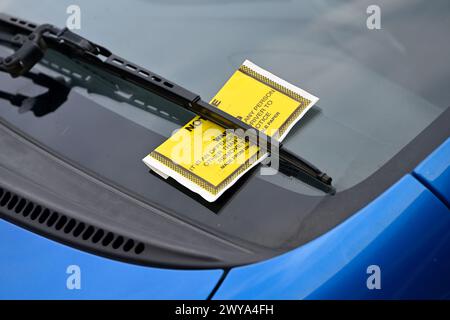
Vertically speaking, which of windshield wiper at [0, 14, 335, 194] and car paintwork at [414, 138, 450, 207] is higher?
windshield wiper at [0, 14, 335, 194]

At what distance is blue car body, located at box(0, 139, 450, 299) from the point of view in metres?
1.40

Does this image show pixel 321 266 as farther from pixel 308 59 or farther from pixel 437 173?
pixel 308 59

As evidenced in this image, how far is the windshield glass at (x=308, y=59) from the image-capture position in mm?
1610

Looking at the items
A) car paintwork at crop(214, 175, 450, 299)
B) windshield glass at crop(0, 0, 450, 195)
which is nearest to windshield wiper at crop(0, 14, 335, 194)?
windshield glass at crop(0, 0, 450, 195)

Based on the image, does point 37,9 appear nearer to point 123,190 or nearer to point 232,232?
point 123,190

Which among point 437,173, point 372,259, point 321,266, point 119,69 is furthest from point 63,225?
point 437,173

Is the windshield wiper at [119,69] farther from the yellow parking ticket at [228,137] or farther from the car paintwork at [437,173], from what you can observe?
Result: the car paintwork at [437,173]

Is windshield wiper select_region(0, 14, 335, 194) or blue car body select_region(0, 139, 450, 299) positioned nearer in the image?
blue car body select_region(0, 139, 450, 299)

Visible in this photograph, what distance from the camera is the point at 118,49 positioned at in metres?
1.80

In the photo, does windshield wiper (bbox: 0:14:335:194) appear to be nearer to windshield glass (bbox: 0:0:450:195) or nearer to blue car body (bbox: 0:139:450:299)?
windshield glass (bbox: 0:0:450:195)

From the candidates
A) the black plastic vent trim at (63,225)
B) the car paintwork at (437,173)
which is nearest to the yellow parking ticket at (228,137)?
the black plastic vent trim at (63,225)

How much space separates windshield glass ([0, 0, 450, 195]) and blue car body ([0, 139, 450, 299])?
0.12 m

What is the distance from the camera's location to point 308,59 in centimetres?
175

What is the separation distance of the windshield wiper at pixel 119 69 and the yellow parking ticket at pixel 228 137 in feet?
0.10
